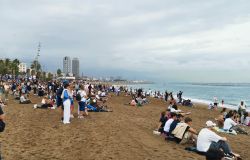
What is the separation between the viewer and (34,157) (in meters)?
9.17

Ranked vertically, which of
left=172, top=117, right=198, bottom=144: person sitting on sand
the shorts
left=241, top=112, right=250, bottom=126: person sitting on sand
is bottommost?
left=241, top=112, right=250, bottom=126: person sitting on sand

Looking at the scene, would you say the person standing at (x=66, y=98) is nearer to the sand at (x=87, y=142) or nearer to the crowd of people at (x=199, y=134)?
the sand at (x=87, y=142)

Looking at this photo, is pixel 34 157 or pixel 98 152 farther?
pixel 98 152

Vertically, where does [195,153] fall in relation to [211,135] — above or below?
below

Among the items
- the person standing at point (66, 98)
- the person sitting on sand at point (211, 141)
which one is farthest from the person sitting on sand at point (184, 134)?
the person standing at point (66, 98)

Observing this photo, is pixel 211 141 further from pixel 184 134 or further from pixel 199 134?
pixel 184 134

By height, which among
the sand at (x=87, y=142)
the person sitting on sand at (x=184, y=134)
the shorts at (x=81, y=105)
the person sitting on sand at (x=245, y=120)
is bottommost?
the person sitting on sand at (x=245, y=120)

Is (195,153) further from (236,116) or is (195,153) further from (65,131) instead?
(236,116)

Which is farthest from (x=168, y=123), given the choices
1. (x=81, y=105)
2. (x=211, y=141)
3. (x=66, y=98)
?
(x=81, y=105)

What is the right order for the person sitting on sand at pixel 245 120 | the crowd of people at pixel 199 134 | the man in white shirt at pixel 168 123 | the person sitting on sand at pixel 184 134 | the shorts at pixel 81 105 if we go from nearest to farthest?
1. the crowd of people at pixel 199 134
2. the person sitting on sand at pixel 184 134
3. the man in white shirt at pixel 168 123
4. the shorts at pixel 81 105
5. the person sitting on sand at pixel 245 120

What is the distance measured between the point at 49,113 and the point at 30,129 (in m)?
5.44

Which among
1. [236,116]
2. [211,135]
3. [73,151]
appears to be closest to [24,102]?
[236,116]

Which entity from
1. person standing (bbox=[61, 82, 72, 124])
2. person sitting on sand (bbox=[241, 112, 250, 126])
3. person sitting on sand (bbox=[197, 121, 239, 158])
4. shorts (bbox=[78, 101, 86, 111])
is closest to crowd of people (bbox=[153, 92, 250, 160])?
person sitting on sand (bbox=[197, 121, 239, 158])

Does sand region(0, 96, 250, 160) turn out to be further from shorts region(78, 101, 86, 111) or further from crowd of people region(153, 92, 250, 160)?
shorts region(78, 101, 86, 111)
